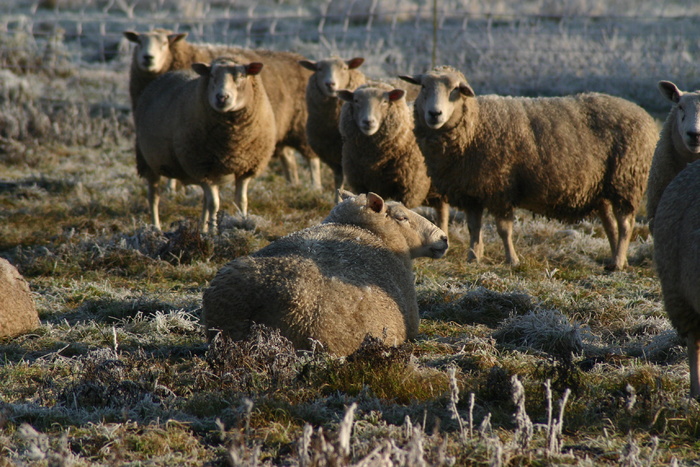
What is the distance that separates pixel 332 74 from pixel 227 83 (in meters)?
2.08

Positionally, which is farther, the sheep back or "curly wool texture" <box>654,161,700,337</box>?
the sheep back

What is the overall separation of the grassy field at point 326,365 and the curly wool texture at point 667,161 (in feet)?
2.93

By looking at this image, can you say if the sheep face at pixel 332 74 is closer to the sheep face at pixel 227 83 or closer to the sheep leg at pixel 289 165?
the sheep face at pixel 227 83

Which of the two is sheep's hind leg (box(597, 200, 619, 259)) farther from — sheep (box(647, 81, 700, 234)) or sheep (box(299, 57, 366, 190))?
sheep (box(299, 57, 366, 190))

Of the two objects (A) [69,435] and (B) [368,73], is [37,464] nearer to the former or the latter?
(A) [69,435]

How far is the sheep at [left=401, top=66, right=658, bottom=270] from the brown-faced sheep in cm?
411

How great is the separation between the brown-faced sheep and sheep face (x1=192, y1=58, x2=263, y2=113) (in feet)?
12.1

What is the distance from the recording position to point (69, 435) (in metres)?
3.70

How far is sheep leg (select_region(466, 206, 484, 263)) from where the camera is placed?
813cm

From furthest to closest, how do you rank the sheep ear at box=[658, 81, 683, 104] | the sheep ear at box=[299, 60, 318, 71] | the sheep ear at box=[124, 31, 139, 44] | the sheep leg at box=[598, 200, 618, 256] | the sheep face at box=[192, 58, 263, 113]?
the sheep ear at box=[124, 31, 139, 44], the sheep ear at box=[299, 60, 318, 71], the sheep face at box=[192, 58, 263, 113], the sheep leg at box=[598, 200, 618, 256], the sheep ear at box=[658, 81, 683, 104]

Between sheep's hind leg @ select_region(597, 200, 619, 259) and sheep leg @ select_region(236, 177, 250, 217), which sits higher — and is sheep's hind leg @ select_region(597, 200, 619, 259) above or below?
above

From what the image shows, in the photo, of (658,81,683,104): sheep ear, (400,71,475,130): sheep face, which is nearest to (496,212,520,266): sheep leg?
(400,71,475,130): sheep face

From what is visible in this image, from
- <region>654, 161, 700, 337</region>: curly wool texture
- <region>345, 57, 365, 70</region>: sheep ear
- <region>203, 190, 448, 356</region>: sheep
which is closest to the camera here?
<region>654, 161, 700, 337</region>: curly wool texture

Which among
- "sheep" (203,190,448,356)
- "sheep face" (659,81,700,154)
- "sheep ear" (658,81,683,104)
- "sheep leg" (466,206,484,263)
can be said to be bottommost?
"sheep leg" (466,206,484,263)
